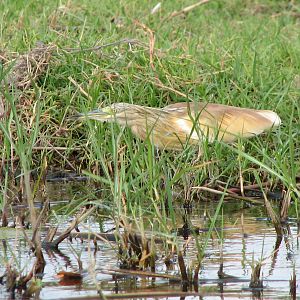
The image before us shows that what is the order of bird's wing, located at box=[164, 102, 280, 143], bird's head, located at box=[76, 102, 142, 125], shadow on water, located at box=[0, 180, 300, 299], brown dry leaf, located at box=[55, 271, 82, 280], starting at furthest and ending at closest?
bird's wing, located at box=[164, 102, 280, 143] < bird's head, located at box=[76, 102, 142, 125] < brown dry leaf, located at box=[55, 271, 82, 280] < shadow on water, located at box=[0, 180, 300, 299]

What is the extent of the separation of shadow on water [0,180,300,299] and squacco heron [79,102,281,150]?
574 millimetres

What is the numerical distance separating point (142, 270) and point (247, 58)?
3396mm

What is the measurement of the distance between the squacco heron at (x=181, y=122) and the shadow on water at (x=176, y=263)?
22.6 inches

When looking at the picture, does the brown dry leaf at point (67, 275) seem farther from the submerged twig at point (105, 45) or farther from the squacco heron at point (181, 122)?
the submerged twig at point (105, 45)

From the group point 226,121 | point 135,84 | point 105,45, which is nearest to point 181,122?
point 226,121

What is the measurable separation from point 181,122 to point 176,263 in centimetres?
161

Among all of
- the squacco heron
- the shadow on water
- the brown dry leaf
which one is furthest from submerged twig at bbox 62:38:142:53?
the brown dry leaf

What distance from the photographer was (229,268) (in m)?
4.61

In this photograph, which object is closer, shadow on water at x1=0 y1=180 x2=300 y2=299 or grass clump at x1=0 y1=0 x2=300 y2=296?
shadow on water at x1=0 y1=180 x2=300 y2=299

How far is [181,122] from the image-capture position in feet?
20.0

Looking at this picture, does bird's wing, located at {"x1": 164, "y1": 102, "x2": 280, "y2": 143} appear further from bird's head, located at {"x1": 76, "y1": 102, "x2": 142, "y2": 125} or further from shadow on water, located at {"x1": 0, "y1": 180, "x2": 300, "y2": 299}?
shadow on water, located at {"x1": 0, "y1": 180, "x2": 300, "y2": 299}

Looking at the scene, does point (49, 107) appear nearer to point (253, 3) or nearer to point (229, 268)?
point (229, 268)

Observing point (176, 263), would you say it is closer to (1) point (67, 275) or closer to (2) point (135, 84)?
(1) point (67, 275)

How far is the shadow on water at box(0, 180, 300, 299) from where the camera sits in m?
4.23
